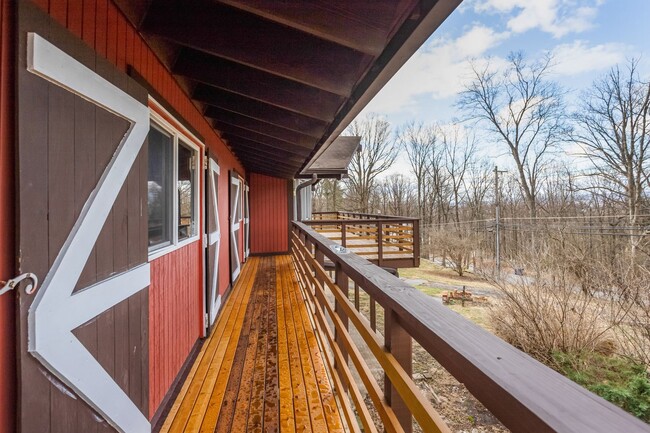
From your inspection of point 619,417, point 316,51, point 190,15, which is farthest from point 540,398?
point 190,15

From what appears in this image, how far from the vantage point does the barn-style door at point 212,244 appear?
10.2 ft

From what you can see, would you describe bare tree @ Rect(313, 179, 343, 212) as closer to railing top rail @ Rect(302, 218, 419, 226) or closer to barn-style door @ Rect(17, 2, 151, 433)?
railing top rail @ Rect(302, 218, 419, 226)

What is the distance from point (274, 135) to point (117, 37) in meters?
2.15

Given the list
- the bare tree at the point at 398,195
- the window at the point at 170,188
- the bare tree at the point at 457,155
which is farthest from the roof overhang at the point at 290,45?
the bare tree at the point at 398,195

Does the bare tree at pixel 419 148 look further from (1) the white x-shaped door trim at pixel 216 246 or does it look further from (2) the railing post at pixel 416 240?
(1) the white x-shaped door trim at pixel 216 246

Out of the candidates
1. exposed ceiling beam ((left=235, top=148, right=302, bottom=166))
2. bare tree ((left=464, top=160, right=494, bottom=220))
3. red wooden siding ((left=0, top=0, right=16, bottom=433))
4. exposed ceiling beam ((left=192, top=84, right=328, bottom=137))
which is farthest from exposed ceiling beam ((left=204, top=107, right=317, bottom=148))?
bare tree ((left=464, top=160, right=494, bottom=220))

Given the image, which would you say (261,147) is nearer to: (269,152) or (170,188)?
(269,152)

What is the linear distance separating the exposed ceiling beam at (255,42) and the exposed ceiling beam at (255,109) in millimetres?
1003

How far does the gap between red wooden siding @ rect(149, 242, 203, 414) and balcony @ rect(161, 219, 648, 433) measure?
0.61 ft

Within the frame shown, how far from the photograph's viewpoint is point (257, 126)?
11.4ft

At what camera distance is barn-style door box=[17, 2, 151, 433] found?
858 mm

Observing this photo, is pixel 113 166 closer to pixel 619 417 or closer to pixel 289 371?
pixel 619 417

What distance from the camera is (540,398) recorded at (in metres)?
0.45

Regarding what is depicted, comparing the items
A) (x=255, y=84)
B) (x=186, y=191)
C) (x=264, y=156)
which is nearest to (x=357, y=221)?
(x=264, y=156)
